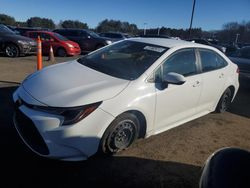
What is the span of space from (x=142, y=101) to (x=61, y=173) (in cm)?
140

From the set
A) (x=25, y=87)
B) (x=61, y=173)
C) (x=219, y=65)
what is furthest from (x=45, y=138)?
(x=219, y=65)

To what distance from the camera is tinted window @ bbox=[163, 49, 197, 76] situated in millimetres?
4191

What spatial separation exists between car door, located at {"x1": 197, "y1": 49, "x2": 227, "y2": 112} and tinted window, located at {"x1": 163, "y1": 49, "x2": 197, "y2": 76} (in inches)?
10.3

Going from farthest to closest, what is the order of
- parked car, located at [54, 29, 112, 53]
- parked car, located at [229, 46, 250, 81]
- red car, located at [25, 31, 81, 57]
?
1. parked car, located at [54, 29, 112, 53]
2. red car, located at [25, 31, 81, 57]
3. parked car, located at [229, 46, 250, 81]

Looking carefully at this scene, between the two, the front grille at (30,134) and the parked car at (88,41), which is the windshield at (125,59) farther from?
the parked car at (88,41)

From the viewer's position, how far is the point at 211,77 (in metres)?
4.96

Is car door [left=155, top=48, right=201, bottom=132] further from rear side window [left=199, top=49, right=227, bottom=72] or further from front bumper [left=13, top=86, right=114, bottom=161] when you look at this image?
front bumper [left=13, top=86, right=114, bottom=161]

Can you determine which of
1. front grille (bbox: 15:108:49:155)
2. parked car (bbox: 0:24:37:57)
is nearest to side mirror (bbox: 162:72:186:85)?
front grille (bbox: 15:108:49:155)


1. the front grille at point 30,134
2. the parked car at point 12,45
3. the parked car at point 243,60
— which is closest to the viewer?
the front grille at point 30,134

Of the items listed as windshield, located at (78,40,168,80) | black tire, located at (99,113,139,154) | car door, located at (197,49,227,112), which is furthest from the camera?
car door, located at (197,49,227,112)

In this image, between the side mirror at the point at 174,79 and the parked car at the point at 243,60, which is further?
the parked car at the point at 243,60

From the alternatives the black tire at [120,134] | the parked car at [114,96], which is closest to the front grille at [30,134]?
the parked car at [114,96]

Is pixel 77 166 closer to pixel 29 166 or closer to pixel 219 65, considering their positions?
pixel 29 166

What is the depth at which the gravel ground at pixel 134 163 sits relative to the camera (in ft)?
10.5
